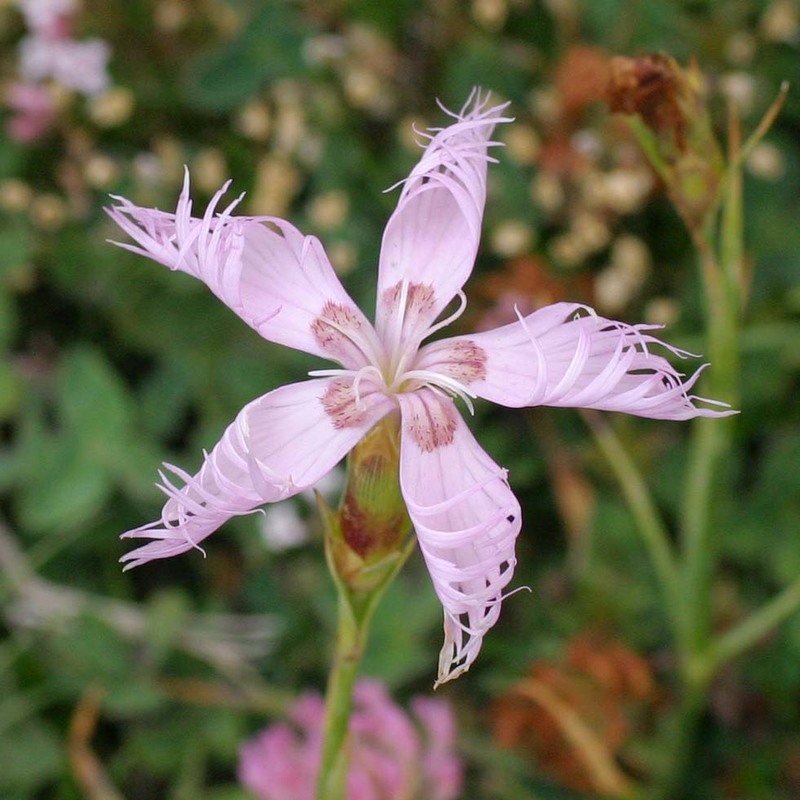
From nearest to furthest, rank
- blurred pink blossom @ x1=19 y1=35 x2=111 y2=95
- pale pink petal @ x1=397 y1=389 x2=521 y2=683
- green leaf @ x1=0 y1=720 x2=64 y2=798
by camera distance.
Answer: pale pink petal @ x1=397 y1=389 x2=521 y2=683, green leaf @ x1=0 y1=720 x2=64 y2=798, blurred pink blossom @ x1=19 y1=35 x2=111 y2=95

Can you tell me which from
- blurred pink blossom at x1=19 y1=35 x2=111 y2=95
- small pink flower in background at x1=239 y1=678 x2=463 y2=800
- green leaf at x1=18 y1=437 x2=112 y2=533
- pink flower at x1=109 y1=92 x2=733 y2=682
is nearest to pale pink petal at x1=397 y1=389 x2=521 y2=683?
pink flower at x1=109 y1=92 x2=733 y2=682

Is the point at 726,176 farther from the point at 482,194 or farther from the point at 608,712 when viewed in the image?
the point at 608,712

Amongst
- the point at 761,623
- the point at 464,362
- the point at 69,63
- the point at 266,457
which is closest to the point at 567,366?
the point at 464,362

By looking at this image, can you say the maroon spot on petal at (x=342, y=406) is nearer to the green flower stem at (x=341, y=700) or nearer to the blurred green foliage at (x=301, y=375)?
the green flower stem at (x=341, y=700)

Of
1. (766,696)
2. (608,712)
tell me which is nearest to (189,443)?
(608,712)

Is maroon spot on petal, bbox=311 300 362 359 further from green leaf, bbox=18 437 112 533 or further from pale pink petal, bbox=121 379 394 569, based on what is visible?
green leaf, bbox=18 437 112 533

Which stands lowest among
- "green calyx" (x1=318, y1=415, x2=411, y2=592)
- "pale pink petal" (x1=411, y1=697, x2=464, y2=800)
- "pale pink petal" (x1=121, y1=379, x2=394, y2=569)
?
"pale pink petal" (x1=411, y1=697, x2=464, y2=800)

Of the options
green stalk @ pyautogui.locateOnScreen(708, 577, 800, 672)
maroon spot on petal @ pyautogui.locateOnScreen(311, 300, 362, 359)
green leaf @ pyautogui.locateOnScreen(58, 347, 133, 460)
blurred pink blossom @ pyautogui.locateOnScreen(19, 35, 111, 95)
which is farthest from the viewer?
blurred pink blossom @ pyautogui.locateOnScreen(19, 35, 111, 95)
